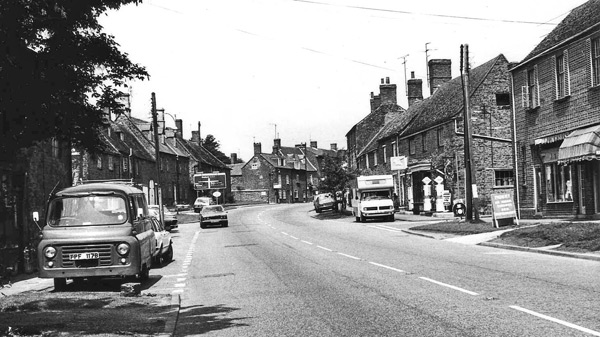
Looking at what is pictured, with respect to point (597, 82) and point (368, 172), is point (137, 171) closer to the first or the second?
point (368, 172)

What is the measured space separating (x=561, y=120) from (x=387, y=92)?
4525cm

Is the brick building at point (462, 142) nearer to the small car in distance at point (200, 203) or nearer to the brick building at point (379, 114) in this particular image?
the brick building at point (379, 114)

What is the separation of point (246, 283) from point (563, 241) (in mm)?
10200

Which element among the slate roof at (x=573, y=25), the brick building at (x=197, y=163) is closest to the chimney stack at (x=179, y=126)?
the brick building at (x=197, y=163)

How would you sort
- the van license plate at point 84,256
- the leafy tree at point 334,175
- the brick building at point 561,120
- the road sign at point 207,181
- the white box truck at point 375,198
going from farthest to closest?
the road sign at point 207,181 → the leafy tree at point 334,175 → the white box truck at point 375,198 → the brick building at point 561,120 → the van license plate at point 84,256

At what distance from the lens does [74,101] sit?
981 cm

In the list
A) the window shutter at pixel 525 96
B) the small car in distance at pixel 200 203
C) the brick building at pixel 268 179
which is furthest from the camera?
the brick building at pixel 268 179

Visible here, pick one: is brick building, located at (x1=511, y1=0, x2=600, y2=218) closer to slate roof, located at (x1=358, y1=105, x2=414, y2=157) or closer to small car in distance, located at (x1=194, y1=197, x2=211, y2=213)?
slate roof, located at (x1=358, y1=105, x2=414, y2=157)

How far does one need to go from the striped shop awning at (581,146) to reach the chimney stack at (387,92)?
46.1 m

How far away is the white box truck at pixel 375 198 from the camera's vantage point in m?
42.2

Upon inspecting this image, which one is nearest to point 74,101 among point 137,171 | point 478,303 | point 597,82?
point 478,303

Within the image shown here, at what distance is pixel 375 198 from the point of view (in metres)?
42.9

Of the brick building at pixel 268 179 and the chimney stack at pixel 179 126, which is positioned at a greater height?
the chimney stack at pixel 179 126

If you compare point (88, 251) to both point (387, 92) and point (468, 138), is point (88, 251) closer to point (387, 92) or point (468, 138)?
point (468, 138)
